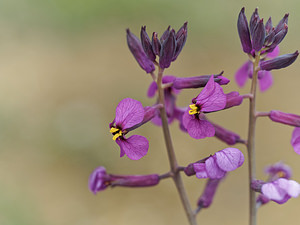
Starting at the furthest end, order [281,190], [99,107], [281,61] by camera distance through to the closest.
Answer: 1. [99,107]
2. [281,61]
3. [281,190]

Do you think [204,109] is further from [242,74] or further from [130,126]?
[242,74]

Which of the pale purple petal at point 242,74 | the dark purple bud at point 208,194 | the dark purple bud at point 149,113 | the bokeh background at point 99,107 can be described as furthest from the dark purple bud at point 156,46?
the bokeh background at point 99,107

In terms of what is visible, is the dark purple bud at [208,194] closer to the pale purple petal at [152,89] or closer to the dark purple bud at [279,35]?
the pale purple petal at [152,89]

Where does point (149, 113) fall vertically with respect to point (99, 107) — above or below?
above

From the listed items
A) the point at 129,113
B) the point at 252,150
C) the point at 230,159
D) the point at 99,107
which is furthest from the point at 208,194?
the point at 99,107

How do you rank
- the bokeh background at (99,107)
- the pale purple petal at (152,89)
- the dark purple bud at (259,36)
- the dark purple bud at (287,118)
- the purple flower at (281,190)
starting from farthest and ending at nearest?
the bokeh background at (99,107), the pale purple petal at (152,89), the dark purple bud at (287,118), the dark purple bud at (259,36), the purple flower at (281,190)

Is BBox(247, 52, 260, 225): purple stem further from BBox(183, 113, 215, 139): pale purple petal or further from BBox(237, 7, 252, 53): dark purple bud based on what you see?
BBox(183, 113, 215, 139): pale purple petal

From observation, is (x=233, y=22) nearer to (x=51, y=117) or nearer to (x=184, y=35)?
(x=51, y=117)
